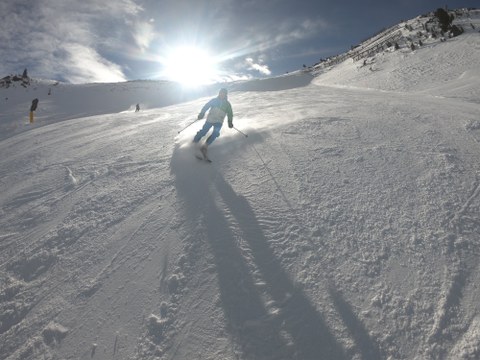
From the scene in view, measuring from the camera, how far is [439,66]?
15164 mm

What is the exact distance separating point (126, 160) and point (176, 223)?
11.4 ft

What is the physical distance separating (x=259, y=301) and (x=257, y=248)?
0.79m

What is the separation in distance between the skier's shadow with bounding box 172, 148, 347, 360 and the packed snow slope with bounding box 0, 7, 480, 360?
0.02 m

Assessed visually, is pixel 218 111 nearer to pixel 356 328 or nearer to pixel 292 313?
pixel 292 313

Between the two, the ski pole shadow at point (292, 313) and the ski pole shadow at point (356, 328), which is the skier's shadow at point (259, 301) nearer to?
the ski pole shadow at point (292, 313)

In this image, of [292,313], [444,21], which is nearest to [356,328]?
[292,313]

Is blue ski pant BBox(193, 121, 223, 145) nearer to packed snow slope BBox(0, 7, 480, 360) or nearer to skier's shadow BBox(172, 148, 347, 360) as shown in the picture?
packed snow slope BBox(0, 7, 480, 360)

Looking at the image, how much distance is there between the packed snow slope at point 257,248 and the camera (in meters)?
3.10

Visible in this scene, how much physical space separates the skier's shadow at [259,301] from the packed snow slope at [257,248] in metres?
0.02

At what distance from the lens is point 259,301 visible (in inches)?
134

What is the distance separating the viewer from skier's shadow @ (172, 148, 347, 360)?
2.96 m

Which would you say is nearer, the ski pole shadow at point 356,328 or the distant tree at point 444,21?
the ski pole shadow at point 356,328

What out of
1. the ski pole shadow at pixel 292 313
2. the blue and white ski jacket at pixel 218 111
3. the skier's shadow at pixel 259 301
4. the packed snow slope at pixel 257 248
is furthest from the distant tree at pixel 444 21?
the ski pole shadow at pixel 292 313

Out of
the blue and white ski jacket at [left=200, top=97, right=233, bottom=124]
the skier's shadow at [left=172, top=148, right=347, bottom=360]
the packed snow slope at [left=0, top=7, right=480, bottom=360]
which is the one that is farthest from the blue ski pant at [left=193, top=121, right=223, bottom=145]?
the skier's shadow at [left=172, top=148, right=347, bottom=360]
